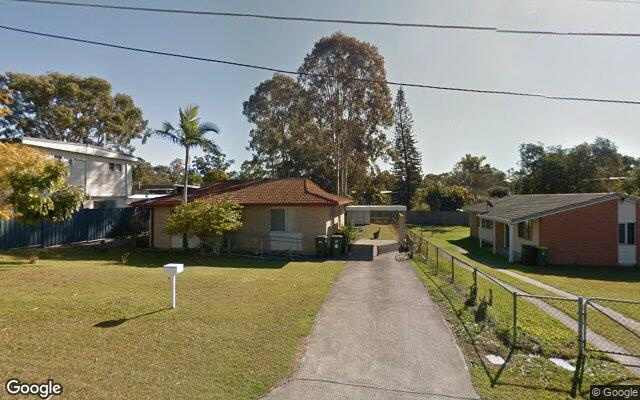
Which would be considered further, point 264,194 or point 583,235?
point 264,194

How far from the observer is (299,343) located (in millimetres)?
6953

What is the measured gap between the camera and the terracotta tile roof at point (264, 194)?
19047mm

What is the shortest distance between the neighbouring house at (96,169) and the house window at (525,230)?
28306mm

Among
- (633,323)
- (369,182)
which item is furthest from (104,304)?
(369,182)

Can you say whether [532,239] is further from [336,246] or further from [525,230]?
[336,246]

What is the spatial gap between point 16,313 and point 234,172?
47.5 m

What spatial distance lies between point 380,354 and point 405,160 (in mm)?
54183

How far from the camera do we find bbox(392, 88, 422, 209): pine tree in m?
57.9

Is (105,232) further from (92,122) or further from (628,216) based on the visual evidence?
(628,216)

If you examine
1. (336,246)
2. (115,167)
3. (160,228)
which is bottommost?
(336,246)

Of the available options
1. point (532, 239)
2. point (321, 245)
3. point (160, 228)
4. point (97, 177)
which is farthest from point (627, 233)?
point (97, 177)

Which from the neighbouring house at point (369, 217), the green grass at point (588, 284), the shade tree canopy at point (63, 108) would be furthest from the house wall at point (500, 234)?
the shade tree canopy at point (63, 108)

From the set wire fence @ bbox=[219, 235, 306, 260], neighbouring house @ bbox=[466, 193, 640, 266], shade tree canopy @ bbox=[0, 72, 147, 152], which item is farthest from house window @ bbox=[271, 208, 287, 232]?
shade tree canopy @ bbox=[0, 72, 147, 152]

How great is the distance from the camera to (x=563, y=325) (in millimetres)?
8680
